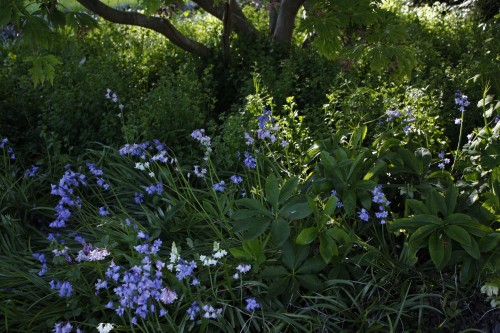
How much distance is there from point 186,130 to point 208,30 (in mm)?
2756

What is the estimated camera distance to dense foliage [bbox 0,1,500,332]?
3.00 m

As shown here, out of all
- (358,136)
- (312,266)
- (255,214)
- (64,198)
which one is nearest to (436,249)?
(312,266)

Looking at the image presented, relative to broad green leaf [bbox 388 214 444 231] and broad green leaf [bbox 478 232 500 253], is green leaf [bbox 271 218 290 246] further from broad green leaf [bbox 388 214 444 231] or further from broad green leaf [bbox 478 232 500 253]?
broad green leaf [bbox 478 232 500 253]

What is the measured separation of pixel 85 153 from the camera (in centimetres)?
446

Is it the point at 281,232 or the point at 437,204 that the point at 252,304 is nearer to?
the point at 281,232

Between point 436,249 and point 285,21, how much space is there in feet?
12.1

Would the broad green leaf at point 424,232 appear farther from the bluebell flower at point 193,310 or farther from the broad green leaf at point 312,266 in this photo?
the bluebell flower at point 193,310

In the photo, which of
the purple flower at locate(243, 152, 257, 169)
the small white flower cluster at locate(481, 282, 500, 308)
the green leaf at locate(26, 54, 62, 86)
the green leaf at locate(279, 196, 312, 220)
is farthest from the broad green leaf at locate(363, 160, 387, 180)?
the green leaf at locate(26, 54, 62, 86)

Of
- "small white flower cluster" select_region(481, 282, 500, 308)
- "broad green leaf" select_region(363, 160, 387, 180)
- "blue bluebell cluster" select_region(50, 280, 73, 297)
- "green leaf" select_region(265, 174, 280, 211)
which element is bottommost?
"small white flower cluster" select_region(481, 282, 500, 308)

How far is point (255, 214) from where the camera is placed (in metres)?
3.07

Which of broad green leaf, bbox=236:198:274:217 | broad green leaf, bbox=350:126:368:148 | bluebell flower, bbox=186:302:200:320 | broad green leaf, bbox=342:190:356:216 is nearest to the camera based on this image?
bluebell flower, bbox=186:302:200:320

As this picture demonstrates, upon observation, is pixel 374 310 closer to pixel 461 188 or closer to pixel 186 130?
pixel 461 188

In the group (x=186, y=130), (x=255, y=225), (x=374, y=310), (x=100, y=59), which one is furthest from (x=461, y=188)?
(x=100, y=59)

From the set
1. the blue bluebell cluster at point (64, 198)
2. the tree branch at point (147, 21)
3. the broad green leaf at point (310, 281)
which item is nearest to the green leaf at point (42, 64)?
the blue bluebell cluster at point (64, 198)
